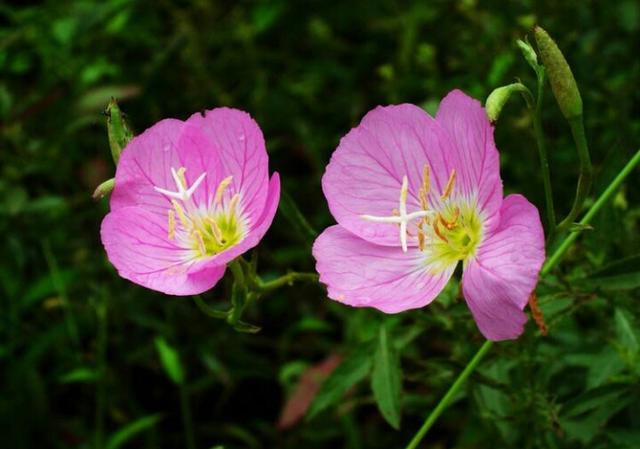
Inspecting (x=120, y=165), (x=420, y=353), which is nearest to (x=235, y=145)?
(x=120, y=165)

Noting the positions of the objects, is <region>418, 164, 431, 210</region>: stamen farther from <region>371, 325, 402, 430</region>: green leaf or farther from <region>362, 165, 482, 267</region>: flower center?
<region>371, 325, 402, 430</region>: green leaf

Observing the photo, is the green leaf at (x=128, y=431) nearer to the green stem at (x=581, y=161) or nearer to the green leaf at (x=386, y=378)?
the green leaf at (x=386, y=378)

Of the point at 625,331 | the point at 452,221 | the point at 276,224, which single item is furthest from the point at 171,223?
the point at 276,224

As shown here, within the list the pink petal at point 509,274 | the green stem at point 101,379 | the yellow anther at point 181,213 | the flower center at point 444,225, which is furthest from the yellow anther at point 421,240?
the green stem at point 101,379

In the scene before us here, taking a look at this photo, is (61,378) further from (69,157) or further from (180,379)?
(69,157)

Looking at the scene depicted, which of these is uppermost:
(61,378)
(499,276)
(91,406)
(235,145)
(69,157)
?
(235,145)

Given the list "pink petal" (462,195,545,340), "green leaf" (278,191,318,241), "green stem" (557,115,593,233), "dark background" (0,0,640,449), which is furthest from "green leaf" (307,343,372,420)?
"green stem" (557,115,593,233)
